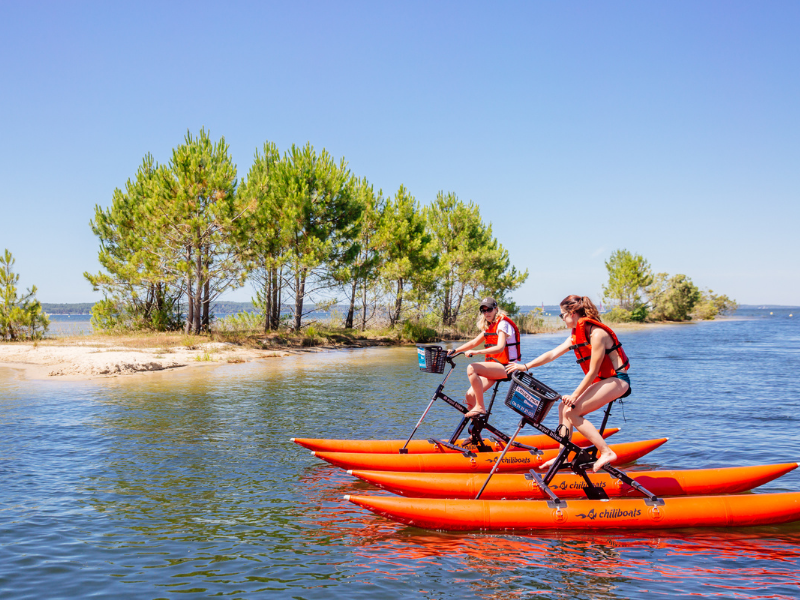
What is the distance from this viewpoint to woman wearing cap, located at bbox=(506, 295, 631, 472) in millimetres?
6059

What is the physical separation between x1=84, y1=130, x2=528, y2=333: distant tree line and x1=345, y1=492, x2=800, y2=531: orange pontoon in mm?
22092

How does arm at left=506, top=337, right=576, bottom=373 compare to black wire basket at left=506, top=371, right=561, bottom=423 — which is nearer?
black wire basket at left=506, top=371, right=561, bottom=423

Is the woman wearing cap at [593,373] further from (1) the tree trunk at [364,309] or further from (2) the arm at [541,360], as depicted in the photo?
(1) the tree trunk at [364,309]

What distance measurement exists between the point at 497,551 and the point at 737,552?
7.94 feet

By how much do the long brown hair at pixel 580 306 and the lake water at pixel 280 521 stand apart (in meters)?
2.38

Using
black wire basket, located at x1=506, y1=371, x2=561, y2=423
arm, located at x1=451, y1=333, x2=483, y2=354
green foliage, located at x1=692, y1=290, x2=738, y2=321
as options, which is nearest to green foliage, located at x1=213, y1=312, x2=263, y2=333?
arm, located at x1=451, y1=333, x2=483, y2=354

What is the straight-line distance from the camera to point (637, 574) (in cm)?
529

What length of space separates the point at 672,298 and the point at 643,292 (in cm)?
535

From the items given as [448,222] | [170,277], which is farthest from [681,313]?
[170,277]

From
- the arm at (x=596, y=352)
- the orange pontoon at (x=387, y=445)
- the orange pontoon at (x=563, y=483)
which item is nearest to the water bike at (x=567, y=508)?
the arm at (x=596, y=352)

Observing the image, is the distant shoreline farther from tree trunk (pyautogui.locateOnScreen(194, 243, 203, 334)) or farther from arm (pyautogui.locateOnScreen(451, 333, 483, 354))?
arm (pyautogui.locateOnScreen(451, 333, 483, 354))

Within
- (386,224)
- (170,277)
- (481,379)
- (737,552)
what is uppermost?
(386,224)

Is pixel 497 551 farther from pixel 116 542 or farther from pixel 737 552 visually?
pixel 116 542

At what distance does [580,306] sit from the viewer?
21.0ft
